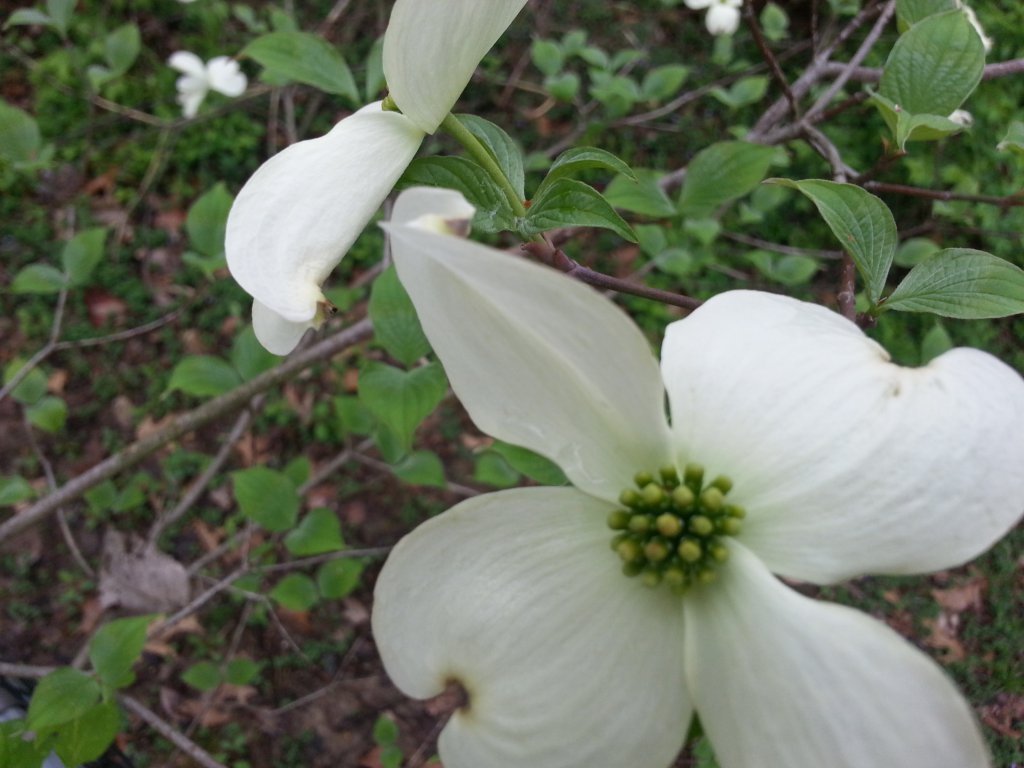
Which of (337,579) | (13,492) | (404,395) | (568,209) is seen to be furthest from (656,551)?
(13,492)

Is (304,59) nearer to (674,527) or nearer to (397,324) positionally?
(397,324)

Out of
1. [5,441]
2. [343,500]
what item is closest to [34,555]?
[5,441]

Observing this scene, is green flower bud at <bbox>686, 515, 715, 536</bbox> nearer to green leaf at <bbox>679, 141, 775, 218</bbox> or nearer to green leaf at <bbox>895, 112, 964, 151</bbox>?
green leaf at <bbox>895, 112, 964, 151</bbox>

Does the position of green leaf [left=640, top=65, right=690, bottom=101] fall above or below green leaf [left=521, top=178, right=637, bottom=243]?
below

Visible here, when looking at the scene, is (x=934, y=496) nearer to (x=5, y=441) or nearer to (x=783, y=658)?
(x=783, y=658)

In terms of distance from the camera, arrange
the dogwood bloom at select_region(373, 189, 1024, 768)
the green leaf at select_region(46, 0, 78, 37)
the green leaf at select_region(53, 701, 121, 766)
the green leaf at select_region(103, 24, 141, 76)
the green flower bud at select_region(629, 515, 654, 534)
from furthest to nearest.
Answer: the green leaf at select_region(103, 24, 141, 76)
the green leaf at select_region(46, 0, 78, 37)
the green leaf at select_region(53, 701, 121, 766)
the green flower bud at select_region(629, 515, 654, 534)
the dogwood bloom at select_region(373, 189, 1024, 768)

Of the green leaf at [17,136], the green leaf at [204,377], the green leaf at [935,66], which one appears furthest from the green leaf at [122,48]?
the green leaf at [935,66]

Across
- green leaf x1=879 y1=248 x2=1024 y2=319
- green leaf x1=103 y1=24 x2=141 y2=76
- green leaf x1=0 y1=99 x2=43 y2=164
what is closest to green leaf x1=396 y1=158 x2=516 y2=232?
green leaf x1=879 y1=248 x2=1024 y2=319
